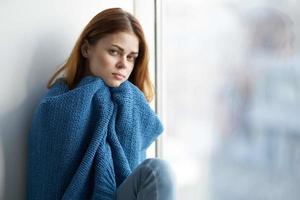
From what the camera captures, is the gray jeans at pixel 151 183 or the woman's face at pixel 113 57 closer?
the gray jeans at pixel 151 183

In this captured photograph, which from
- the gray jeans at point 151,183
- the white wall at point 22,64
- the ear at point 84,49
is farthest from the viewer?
the ear at point 84,49

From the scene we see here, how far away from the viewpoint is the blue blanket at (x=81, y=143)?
3.35 ft

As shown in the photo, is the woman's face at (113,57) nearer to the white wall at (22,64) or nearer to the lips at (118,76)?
the lips at (118,76)

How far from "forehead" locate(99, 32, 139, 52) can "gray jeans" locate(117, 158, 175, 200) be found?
0.34m

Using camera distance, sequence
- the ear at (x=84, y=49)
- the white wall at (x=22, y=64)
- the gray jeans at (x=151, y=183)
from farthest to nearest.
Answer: the ear at (x=84, y=49)
the white wall at (x=22, y=64)
the gray jeans at (x=151, y=183)

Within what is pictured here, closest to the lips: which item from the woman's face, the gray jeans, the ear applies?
the woman's face

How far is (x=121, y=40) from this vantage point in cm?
112

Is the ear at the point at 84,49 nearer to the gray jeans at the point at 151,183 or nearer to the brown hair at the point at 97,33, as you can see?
the brown hair at the point at 97,33

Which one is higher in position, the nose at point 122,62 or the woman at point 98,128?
the nose at point 122,62

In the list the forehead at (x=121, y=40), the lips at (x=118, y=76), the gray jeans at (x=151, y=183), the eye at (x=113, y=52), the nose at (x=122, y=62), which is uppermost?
the forehead at (x=121, y=40)

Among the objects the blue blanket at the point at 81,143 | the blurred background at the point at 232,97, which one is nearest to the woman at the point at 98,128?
the blue blanket at the point at 81,143

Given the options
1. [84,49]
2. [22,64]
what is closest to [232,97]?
[84,49]

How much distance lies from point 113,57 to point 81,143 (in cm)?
26

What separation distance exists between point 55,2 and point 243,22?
22.9 inches
